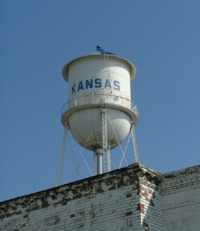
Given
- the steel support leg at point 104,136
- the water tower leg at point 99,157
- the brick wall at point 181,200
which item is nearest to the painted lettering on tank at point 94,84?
the steel support leg at point 104,136

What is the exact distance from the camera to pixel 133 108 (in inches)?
948

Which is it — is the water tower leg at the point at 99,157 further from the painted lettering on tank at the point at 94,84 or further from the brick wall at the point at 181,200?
the brick wall at the point at 181,200

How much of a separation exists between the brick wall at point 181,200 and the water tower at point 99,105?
24.8 ft

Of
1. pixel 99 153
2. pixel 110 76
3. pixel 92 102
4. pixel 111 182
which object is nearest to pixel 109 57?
pixel 110 76

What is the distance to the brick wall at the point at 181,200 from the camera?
14188mm

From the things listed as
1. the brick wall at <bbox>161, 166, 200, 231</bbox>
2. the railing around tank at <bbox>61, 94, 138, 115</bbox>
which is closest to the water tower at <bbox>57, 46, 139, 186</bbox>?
the railing around tank at <bbox>61, 94, 138, 115</bbox>

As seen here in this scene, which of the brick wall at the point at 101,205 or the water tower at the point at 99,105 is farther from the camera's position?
the water tower at the point at 99,105

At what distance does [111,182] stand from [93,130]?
25.5 feet

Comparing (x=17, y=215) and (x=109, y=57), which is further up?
(x=109, y=57)

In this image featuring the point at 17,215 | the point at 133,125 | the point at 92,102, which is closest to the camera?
the point at 17,215

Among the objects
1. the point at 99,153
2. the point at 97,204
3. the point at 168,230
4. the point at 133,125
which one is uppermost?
the point at 133,125

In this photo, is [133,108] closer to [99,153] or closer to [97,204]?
[99,153]

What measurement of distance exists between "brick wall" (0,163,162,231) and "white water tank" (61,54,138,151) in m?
6.91

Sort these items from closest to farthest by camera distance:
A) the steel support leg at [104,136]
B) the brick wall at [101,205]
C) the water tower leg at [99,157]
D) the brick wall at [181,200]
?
1. the brick wall at [181,200]
2. the brick wall at [101,205]
3. the steel support leg at [104,136]
4. the water tower leg at [99,157]
